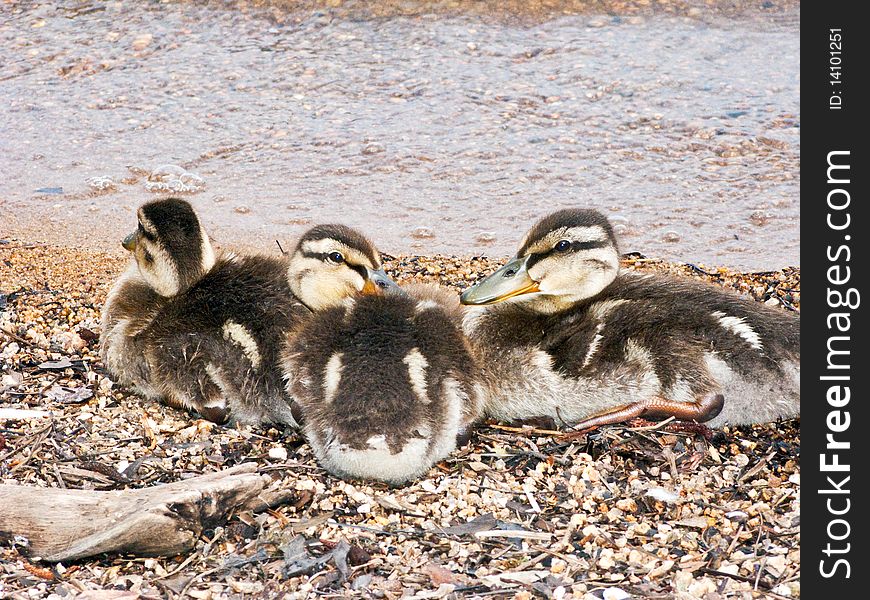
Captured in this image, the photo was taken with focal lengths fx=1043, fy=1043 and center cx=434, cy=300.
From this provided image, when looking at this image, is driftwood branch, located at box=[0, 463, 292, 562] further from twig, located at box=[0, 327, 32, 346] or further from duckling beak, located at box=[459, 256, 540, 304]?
twig, located at box=[0, 327, 32, 346]

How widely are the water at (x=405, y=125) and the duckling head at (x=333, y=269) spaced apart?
74.5 inches

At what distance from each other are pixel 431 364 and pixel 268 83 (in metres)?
4.82

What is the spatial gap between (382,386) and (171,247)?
112 cm

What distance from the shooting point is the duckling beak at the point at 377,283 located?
13.3 ft

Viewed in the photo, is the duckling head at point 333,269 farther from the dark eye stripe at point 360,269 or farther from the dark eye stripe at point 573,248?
the dark eye stripe at point 573,248

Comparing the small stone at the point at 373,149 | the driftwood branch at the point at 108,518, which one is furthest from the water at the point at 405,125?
the driftwood branch at the point at 108,518

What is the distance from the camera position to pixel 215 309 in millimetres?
3975

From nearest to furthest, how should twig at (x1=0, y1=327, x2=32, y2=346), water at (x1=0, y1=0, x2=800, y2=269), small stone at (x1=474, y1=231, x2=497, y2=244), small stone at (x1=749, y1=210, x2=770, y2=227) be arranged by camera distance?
twig at (x1=0, y1=327, x2=32, y2=346)
small stone at (x1=474, y1=231, x2=497, y2=244)
small stone at (x1=749, y1=210, x2=770, y2=227)
water at (x1=0, y1=0, x2=800, y2=269)

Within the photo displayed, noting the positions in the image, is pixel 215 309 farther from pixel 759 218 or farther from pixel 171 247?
pixel 759 218

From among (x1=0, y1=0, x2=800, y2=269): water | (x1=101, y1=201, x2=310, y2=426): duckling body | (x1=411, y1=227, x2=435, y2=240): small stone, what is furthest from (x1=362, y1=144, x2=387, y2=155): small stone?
(x1=101, y1=201, x2=310, y2=426): duckling body

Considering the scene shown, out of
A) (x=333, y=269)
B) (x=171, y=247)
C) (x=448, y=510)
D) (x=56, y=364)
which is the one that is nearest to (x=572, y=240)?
(x=333, y=269)

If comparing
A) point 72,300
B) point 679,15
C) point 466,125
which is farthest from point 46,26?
point 679,15

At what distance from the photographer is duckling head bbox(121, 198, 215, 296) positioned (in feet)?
13.2

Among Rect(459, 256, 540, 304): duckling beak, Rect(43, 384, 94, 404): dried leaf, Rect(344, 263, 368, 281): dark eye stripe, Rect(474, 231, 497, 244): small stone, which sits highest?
Rect(344, 263, 368, 281): dark eye stripe
